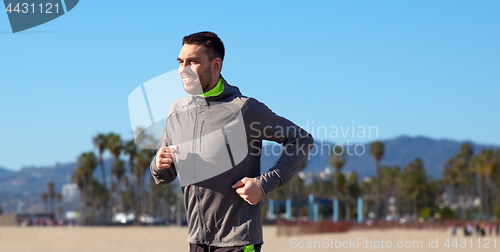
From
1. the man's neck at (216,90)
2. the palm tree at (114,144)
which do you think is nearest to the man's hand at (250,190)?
the man's neck at (216,90)

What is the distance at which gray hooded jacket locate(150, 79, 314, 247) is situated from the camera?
8.81ft

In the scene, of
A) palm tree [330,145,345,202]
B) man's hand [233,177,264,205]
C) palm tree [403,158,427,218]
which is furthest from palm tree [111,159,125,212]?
man's hand [233,177,264,205]

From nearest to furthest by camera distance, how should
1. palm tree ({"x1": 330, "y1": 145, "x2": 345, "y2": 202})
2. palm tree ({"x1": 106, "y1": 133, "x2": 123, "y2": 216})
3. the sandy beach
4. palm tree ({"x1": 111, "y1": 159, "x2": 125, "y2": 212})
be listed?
the sandy beach, palm tree ({"x1": 106, "y1": 133, "x2": 123, "y2": 216}), palm tree ({"x1": 330, "y1": 145, "x2": 345, "y2": 202}), palm tree ({"x1": 111, "y1": 159, "x2": 125, "y2": 212})

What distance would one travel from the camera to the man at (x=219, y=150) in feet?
8.80

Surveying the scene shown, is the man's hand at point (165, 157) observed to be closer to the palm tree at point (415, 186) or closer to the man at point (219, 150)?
the man at point (219, 150)

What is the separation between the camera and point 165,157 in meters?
2.64

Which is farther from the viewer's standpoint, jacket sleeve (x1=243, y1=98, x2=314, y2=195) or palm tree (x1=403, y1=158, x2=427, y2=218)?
palm tree (x1=403, y1=158, x2=427, y2=218)

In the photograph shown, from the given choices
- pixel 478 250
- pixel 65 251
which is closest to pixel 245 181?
pixel 65 251

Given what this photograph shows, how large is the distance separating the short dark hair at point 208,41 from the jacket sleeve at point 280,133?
263 millimetres

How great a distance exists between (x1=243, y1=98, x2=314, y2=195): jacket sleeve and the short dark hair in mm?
263

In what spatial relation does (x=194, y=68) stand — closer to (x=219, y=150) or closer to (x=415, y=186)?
(x=219, y=150)

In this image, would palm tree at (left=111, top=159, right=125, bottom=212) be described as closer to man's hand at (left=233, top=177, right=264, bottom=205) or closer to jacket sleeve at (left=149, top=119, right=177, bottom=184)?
jacket sleeve at (left=149, top=119, right=177, bottom=184)

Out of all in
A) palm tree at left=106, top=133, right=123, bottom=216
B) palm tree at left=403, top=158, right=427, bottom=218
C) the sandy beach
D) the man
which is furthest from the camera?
palm tree at left=403, top=158, right=427, bottom=218

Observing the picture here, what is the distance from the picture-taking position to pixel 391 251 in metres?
26.2
